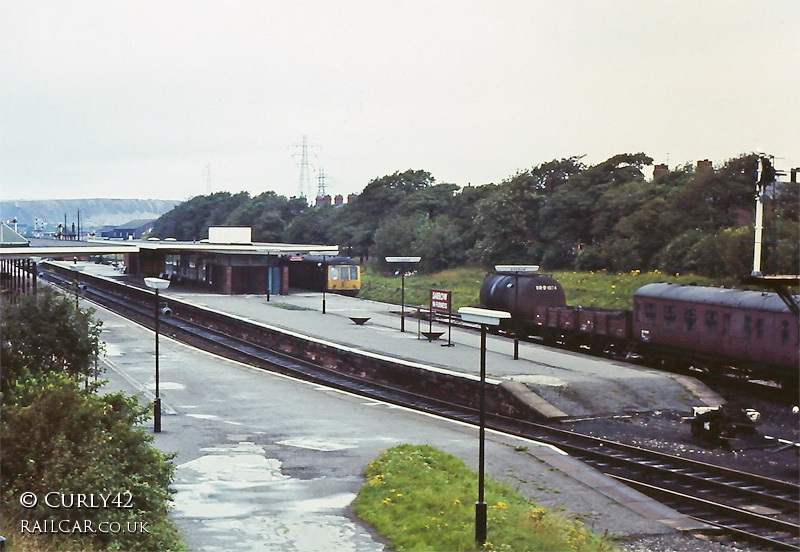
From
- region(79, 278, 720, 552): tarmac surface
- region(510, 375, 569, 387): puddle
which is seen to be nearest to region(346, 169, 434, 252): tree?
region(79, 278, 720, 552): tarmac surface

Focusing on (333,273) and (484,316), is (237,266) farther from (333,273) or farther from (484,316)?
(484,316)

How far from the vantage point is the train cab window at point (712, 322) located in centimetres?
2811

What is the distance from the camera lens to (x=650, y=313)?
103ft

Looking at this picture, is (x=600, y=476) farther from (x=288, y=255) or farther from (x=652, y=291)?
(x=288, y=255)

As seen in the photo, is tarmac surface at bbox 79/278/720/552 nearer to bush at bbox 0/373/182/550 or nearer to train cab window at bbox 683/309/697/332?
bush at bbox 0/373/182/550

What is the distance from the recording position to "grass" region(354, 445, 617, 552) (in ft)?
42.4

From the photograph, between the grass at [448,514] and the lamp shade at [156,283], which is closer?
the grass at [448,514]

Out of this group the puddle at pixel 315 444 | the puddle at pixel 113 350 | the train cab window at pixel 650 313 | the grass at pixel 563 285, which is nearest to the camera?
the puddle at pixel 315 444

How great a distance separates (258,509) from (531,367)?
17077 mm

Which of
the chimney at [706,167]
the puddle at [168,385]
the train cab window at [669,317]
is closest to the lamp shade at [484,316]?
the puddle at [168,385]

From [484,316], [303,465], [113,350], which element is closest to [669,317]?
[303,465]

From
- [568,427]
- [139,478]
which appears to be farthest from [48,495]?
[568,427]

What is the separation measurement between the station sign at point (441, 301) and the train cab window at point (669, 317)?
9.22 m

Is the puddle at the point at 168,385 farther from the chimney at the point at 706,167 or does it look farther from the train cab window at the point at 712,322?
the chimney at the point at 706,167
